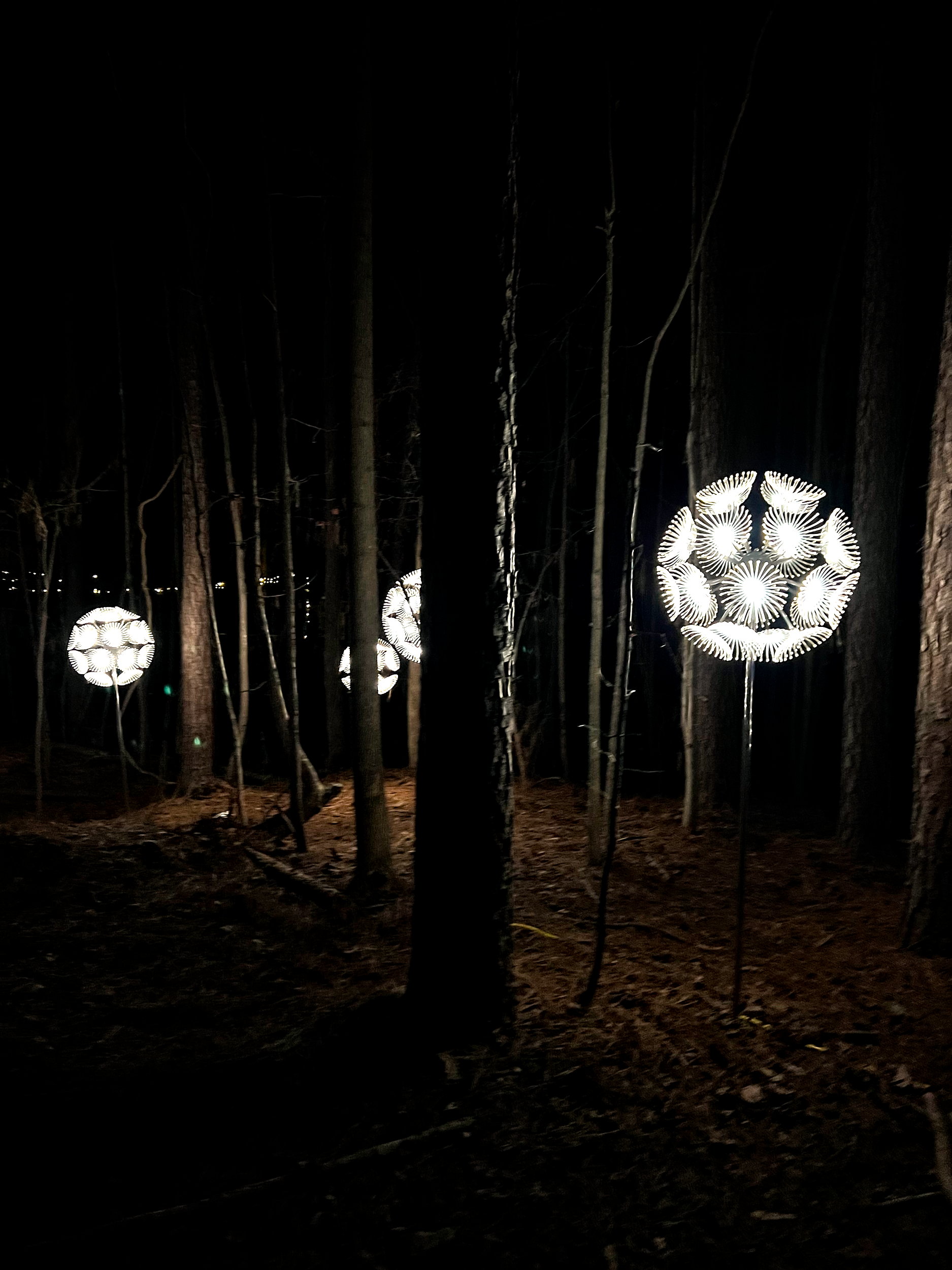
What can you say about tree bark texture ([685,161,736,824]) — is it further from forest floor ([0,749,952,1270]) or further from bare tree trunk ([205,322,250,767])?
bare tree trunk ([205,322,250,767])

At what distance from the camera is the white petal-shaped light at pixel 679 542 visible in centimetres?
499

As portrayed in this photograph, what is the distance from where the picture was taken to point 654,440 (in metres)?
19.8

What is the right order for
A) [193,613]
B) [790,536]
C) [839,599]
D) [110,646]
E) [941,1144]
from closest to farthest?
[941,1144]
[790,536]
[839,599]
[110,646]
[193,613]

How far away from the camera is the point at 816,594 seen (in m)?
4.74

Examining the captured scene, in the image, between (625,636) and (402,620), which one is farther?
(402,620)

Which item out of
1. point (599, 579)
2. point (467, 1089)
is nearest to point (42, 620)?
point (599, 579)

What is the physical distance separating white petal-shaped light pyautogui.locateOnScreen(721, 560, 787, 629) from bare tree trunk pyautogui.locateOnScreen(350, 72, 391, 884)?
3470mm

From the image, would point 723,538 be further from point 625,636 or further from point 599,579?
point 599,579

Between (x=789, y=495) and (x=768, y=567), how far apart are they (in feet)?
1.36

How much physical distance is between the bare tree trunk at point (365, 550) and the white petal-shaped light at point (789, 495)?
3708 mm

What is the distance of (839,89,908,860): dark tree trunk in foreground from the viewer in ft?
27.6

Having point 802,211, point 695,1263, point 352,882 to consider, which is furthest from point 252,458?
point 802,211

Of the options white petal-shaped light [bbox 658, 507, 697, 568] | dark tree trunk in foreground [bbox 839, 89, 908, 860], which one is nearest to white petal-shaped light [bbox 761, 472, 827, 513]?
white petal-shaped light [bbox 658, 507, 697, 568]

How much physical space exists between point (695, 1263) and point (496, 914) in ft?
5.89
